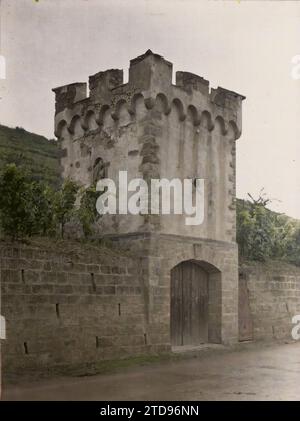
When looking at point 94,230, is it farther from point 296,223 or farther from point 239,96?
point 296,223

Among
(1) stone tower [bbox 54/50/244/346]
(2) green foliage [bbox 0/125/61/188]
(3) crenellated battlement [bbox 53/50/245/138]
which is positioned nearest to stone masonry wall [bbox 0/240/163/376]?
(1) stone tower [bbox 54/50/244/346]

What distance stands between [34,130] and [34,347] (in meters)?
17.1

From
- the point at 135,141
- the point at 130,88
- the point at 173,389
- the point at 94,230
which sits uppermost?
the point at 130,88

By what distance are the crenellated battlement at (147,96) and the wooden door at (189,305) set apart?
3701 millimetres

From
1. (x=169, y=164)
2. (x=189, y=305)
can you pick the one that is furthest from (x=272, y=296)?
(x=169, y=164)

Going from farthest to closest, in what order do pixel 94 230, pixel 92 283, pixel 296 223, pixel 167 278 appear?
1. pixel 296 223
2. pixel 94 230
3. pixel 167 278
4. pixel 92 283

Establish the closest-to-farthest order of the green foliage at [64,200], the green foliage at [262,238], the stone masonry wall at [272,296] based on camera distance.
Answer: the green foliage at [64,200] < the stone masonry wall at [272,296] < the green foliage at [262,238]

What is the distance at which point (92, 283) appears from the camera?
1144 cm

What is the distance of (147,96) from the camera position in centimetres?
1317

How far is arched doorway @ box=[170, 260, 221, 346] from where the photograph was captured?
45.5 feet

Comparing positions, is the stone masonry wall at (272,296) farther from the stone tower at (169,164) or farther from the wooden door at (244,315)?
the stone tower at (169,164)

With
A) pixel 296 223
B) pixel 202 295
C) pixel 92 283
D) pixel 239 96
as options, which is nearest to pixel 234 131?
pixel 239 96

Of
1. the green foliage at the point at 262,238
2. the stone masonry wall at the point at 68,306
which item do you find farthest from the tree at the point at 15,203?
the green foliage at the point at 262,238

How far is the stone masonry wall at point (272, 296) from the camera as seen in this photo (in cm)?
1641
